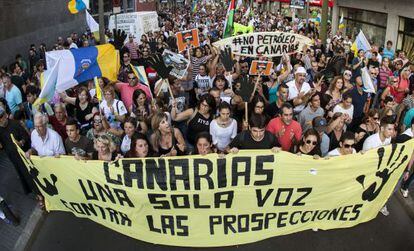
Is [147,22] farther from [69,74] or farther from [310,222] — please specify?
[310,222]

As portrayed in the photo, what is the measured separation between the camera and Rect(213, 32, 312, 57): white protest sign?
10492mm

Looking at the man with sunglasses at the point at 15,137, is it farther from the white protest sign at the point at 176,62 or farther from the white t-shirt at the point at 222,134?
the white protest sign at the point at 176,62

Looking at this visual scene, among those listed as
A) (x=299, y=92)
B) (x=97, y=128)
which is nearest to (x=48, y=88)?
(x=97, y=128)

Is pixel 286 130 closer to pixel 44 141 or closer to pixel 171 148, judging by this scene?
pixel 171 148

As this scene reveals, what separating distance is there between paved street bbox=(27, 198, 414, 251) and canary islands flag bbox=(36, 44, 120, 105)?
6.42ft

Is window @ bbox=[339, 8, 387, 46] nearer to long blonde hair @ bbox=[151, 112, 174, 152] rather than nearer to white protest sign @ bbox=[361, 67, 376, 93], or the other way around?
white protest sign @ bbox=[361, 67, 376, 93]

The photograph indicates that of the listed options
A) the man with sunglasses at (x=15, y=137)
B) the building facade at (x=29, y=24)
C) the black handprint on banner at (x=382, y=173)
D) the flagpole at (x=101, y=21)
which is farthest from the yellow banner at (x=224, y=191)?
the building facade at (x=29, y=24)

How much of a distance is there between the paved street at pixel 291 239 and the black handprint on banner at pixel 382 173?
0.75 m

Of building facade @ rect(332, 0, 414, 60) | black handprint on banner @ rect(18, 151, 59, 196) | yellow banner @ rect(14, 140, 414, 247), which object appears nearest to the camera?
yellow banner @ rect(14, 140, 414, 247)

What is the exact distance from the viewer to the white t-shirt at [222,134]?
5.62 metres

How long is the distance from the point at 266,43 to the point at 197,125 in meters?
5.32

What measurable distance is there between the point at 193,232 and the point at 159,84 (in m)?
3.54

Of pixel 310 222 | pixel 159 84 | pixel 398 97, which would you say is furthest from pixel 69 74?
pixel 398 97

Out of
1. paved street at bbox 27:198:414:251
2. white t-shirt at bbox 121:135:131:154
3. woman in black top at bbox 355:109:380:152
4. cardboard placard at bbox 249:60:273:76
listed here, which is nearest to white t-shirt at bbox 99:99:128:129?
white t-shirt at bbox 121:135:131:154
